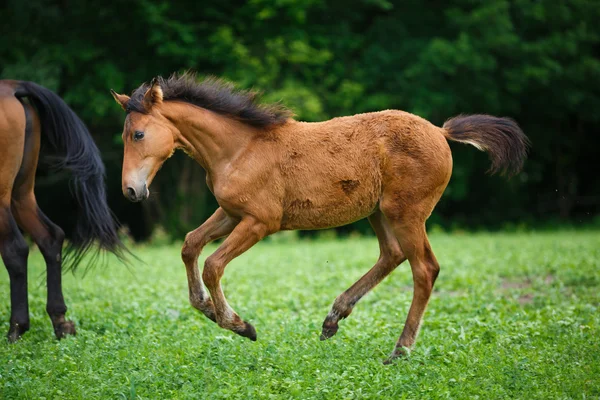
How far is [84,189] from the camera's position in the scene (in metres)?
7.44

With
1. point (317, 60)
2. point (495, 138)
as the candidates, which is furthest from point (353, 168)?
point (317, 60)

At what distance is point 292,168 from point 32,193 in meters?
3.21

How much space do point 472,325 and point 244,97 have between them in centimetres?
331

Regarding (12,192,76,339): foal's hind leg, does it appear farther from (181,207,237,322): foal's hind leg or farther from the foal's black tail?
(181,207,237,322): foal's hind leg

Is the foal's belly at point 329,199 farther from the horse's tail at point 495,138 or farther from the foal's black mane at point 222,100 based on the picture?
the horse's tail at point 495,138

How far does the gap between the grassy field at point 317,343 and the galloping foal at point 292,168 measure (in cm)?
47

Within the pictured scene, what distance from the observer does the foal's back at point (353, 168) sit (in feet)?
19.7

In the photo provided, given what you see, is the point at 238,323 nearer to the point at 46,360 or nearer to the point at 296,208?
the point at 296,208

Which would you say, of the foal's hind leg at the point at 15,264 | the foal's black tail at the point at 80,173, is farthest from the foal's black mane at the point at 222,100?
the foal's hind leg at the point at 15,264

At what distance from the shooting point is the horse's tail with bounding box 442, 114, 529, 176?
6340 millimetres

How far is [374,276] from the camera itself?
6.29 m

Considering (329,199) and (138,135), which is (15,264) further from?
(329,199)

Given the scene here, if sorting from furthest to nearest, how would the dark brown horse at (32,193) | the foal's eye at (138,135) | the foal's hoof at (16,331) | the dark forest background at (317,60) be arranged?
the dark forest background at (317,60), the dark brown horse at (32,193), the foal's hoof at (16,331), the foal's eye at (138,135)

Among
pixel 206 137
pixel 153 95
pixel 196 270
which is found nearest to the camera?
pixel 153 95
